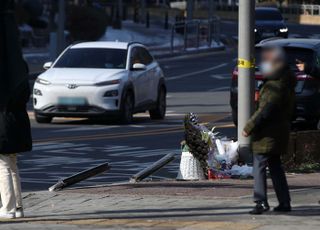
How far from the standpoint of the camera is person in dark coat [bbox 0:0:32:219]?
970 centimetres

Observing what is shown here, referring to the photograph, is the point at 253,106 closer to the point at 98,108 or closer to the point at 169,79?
the point at 98,108

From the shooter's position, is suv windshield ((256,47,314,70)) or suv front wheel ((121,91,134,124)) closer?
suv windshield ((256,47,314,70))

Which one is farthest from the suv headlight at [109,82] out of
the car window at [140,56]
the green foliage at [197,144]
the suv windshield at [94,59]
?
the green foliage at [197,144]

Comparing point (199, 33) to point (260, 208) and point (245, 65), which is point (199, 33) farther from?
point (260, 208)

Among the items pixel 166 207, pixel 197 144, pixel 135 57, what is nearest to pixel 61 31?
pixel 135 57

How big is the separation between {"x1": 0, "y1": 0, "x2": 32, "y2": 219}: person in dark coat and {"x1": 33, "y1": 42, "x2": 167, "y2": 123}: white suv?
10194 mm

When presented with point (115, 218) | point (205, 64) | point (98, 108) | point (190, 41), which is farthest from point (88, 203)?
point (190, 41)

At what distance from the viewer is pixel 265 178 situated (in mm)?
10008

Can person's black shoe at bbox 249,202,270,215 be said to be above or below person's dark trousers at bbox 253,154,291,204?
below

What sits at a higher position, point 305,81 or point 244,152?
point 305,81

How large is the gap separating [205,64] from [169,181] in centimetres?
2882

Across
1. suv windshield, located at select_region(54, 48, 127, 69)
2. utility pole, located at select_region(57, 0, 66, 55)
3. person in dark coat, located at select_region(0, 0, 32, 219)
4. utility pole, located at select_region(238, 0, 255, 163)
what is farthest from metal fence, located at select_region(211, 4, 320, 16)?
person in dark coat, located at select_region(0, 0, 32, 219)

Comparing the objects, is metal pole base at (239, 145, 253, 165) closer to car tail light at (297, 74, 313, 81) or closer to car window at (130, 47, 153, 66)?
car tail light at (297, 74, 313, 81)

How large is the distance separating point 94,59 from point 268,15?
25.3 m
